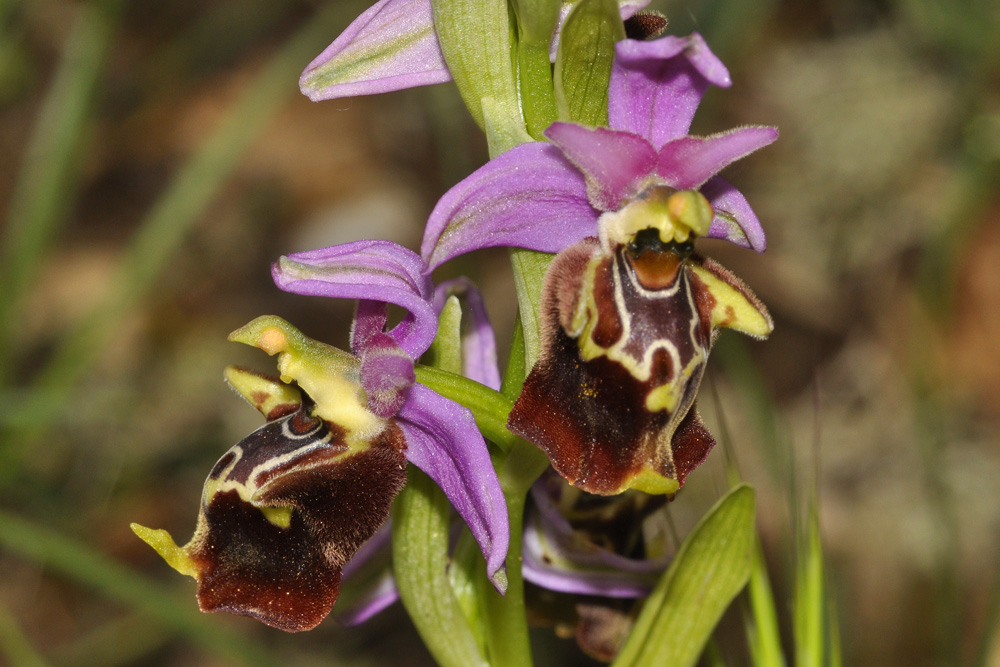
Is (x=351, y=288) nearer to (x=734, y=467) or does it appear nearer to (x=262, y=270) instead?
(x=734, y=467)

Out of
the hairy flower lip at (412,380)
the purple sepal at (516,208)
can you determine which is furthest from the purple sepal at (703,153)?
the hairy flower lip at (412,380)

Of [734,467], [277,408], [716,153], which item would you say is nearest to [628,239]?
[716,153]

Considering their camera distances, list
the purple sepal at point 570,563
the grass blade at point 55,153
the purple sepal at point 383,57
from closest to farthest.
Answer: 1. the purple sepal at point 383,57
2. the purple sepal at point 570,563
3. the grass blade at point 55,153

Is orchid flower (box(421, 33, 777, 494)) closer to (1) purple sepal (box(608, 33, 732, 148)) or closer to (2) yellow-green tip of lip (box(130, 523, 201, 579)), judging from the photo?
(1) purple sepal (box(608, 33, 732, 148))

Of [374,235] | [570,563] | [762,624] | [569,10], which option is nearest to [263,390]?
[570,563]

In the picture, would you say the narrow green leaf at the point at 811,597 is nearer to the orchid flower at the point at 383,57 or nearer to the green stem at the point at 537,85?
the green stem at the point at 537,85

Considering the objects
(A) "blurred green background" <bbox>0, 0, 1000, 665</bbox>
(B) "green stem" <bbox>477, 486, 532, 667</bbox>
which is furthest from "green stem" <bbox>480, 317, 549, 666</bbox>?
(A) "blurred green background" <bbox>0, 0, 1000, 665</bbox>
